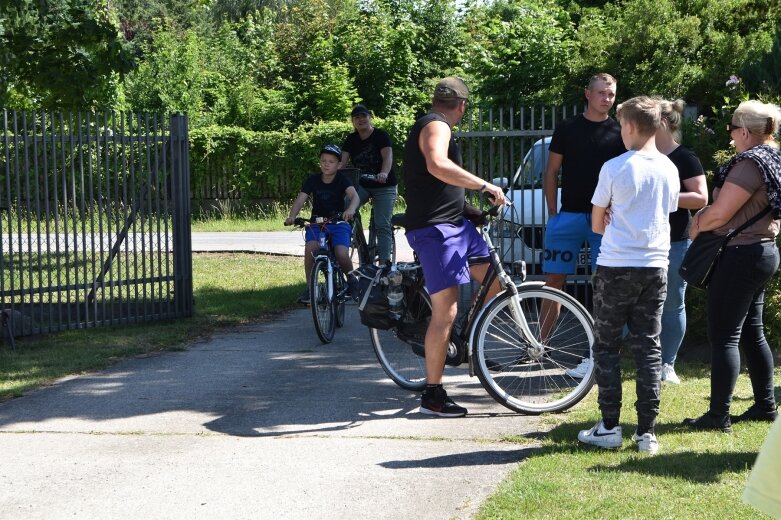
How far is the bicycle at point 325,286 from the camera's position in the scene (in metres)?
9.01

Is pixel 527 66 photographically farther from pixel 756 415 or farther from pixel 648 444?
pixel 648 444

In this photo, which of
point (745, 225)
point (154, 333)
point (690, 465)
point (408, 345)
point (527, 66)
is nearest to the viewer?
point (690, 465)

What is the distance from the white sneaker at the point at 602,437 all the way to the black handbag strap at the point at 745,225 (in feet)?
3.89

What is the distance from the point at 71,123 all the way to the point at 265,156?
665 inches

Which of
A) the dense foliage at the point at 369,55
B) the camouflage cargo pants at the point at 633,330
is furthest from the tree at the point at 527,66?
the camouflage cargo pants at the point at 633,330

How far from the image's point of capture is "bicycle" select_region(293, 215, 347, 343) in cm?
901

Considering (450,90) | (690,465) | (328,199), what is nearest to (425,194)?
(450,90)

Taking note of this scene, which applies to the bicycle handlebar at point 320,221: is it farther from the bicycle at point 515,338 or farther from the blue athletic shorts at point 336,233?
the bicycle at point 515,338

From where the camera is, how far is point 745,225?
18.7 feet

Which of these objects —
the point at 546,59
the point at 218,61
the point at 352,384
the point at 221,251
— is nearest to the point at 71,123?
the point at 352,384

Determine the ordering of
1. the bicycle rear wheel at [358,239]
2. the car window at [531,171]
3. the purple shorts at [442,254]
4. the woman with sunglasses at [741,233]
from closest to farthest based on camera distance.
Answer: the woman with sunglasses at [741,233] → the purple shorts at [442,254] → the car window at [531,171] → the bicycle rear wheel at [358,239]

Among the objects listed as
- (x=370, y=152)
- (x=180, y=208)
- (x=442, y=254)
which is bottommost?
(x=442, y=254)

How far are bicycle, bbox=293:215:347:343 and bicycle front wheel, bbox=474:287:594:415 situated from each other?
2.70m

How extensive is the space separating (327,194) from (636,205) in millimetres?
4746
